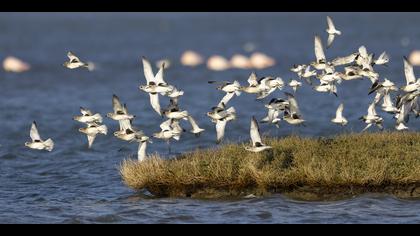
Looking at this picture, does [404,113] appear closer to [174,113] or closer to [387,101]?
[387,101]

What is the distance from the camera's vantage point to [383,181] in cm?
1831

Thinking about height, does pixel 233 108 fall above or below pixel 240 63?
below

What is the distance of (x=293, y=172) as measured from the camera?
18344 mm

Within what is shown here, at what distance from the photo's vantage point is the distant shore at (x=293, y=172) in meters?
18.2

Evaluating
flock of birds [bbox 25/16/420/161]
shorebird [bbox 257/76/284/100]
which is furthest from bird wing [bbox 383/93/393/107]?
shorebird [bbox 257/76/284/100]

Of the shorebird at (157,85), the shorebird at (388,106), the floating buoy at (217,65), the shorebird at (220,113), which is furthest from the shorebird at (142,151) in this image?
the floating buoy at (217,65)

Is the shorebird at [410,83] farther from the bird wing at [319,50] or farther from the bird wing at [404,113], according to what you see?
the bird wing at [319,50]

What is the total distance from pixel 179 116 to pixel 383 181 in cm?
376

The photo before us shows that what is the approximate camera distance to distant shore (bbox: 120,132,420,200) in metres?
18.2

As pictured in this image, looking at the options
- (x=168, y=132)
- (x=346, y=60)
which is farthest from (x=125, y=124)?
(x=346, y=60)

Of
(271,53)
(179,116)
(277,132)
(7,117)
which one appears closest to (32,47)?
(271,53)

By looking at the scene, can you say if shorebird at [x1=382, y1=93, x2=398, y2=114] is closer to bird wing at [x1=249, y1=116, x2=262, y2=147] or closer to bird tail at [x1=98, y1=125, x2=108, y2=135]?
bird wing at [x1=249, y1=116, x2=262, y2=147]

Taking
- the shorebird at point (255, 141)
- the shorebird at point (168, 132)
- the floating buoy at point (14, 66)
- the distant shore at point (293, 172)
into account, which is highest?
the floating buoy at point (14, 66)
